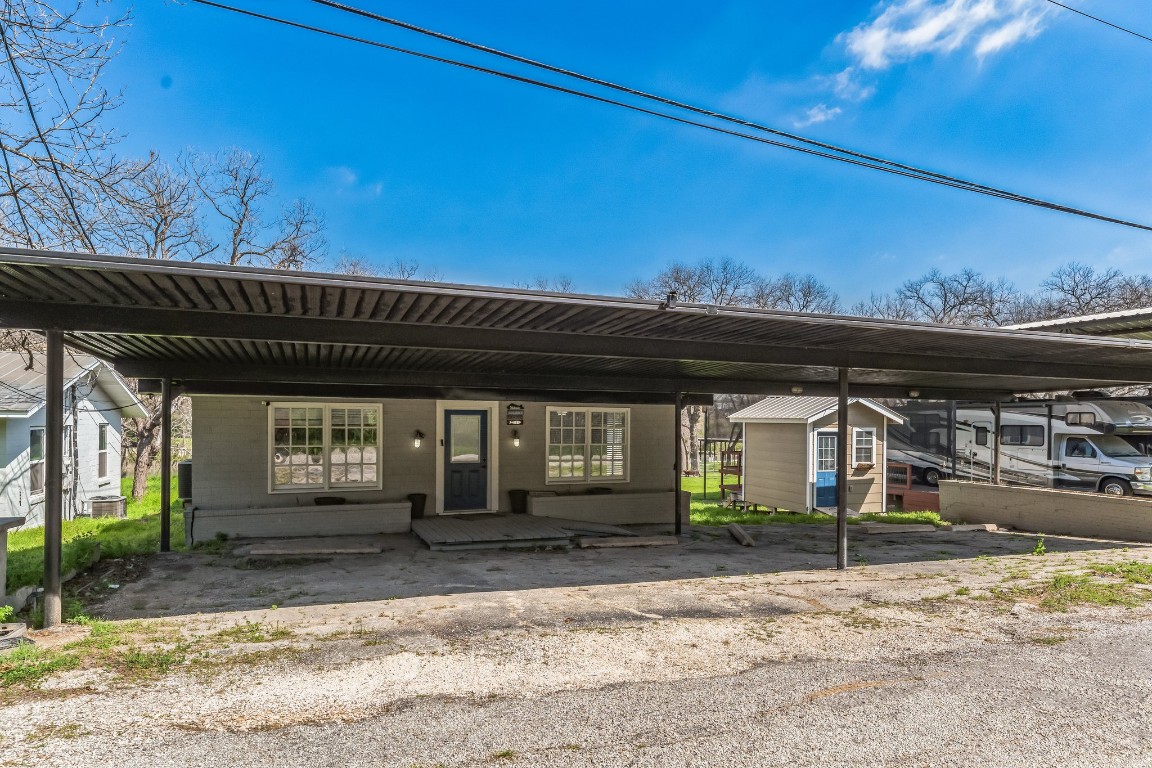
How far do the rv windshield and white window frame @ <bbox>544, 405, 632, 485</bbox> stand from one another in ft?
35.2

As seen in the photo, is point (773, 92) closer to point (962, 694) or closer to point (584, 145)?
point (962, 694)

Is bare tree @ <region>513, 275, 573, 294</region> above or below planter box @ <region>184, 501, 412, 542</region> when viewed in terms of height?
above

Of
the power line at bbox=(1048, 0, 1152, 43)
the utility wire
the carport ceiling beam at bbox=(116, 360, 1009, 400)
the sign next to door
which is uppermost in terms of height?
the power line at bbox=(1048, 0, 1152, 43)

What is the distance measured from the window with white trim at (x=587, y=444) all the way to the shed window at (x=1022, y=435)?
1036 centimetres

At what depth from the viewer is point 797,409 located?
54.2 ft

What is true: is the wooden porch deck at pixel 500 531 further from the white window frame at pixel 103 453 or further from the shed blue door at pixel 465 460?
the white window frame at pixel 103 453

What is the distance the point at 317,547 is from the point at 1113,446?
16150mm

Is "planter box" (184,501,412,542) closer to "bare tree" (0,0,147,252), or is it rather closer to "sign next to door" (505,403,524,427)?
"sign next to door" (505,403,524,427)

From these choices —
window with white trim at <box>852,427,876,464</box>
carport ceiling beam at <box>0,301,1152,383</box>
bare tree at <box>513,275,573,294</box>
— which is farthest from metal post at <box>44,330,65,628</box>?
bare tree at <box>513,275,573,294</box>

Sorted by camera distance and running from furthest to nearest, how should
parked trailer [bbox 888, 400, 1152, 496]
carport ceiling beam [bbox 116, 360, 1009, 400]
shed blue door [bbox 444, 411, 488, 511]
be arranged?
1. parked trailer [bbox 888, 400, 1152, 496]
2. shed blue door [bbox 444, 411, 488, 511]
3. carport ceiling beam [bbox 116, 360, 1009, 400]

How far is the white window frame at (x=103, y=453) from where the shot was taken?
14.6 metres

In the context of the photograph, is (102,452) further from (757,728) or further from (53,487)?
(757,728)

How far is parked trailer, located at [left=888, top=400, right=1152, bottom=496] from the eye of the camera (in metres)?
14.4

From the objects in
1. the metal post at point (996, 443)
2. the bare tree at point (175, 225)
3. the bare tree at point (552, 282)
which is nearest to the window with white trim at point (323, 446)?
the bare tree at point (175, 225)
